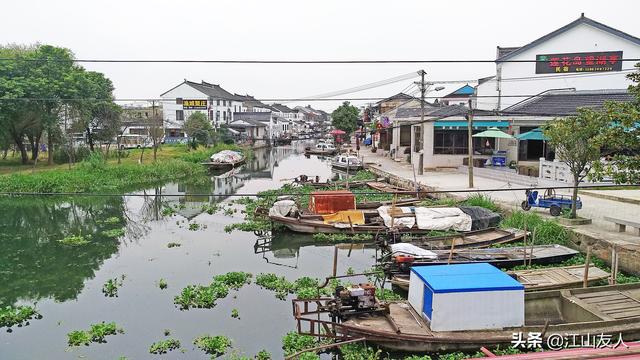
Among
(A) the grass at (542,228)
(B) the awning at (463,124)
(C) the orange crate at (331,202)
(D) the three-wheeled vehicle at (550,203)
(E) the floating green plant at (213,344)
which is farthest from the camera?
(B) the awning at (463,124)

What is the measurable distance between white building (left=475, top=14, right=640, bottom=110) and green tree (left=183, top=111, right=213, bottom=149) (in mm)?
33094

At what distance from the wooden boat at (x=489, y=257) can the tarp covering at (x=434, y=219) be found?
321 cm

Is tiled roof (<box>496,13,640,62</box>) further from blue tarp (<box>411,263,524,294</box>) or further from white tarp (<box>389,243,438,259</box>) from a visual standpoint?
blue tarp (<box>411,263,524,294</box>)

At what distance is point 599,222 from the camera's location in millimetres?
16062

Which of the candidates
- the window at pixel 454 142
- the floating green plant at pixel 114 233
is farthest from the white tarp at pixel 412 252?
the window at pixel 454 142

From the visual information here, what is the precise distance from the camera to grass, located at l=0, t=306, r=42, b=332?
1151 centimetres

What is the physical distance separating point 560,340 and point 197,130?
4844cm

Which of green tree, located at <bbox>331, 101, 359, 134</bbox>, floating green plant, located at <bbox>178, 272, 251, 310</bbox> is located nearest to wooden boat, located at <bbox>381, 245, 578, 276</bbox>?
floating green plant, located at <bbox>178, 272, 251, 310</bbox>

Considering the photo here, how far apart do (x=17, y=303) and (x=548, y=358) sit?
13630 mm

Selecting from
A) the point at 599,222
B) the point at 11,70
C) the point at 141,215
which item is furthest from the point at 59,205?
the point at 599,222

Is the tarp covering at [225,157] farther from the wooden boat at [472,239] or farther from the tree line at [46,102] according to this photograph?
the wooden boat at [472,239]

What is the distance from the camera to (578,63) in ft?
109

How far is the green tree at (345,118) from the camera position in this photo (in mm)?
73562

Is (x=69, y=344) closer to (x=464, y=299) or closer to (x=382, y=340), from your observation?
(x=382, y=340)
